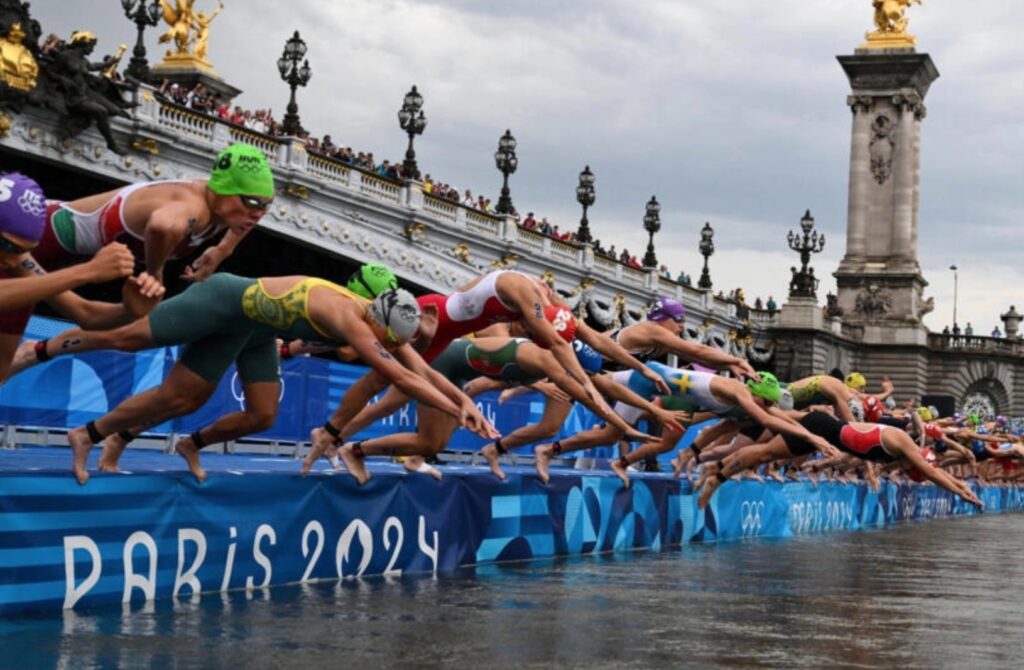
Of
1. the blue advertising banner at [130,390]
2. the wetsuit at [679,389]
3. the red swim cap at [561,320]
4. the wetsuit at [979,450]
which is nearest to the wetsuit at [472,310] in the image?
the red swim cap at [561,320]

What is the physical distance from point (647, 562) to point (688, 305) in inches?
2432

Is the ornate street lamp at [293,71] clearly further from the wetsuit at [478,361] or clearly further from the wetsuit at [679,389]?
the wetsuit at [478,361]

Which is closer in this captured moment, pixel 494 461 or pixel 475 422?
pixel 475 422

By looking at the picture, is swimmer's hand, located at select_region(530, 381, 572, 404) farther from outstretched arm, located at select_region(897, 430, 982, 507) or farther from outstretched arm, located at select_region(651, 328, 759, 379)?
outstretched arm, located at select_region(897, 430, 982, 507)

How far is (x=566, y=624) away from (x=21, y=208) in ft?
11.1

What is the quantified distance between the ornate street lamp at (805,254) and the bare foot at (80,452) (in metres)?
71.4

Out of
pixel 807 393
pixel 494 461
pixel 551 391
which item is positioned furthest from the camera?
pixel 807 393

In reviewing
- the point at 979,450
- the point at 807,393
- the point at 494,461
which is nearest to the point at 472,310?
the point at 494,461

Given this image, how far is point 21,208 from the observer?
8.16 metres

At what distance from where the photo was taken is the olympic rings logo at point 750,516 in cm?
1998

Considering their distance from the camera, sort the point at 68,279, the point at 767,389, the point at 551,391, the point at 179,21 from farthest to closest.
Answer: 1. the point at 179,21
2. the point at 767,389
3. the point at 551,391
4. the point at 68,279

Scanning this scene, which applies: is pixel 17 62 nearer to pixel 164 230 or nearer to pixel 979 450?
pixel 979 450

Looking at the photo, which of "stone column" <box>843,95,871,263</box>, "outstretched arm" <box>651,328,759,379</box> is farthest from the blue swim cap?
"stone column" <box>843,95,871,263</box>

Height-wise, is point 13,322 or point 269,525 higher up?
point 13,322
